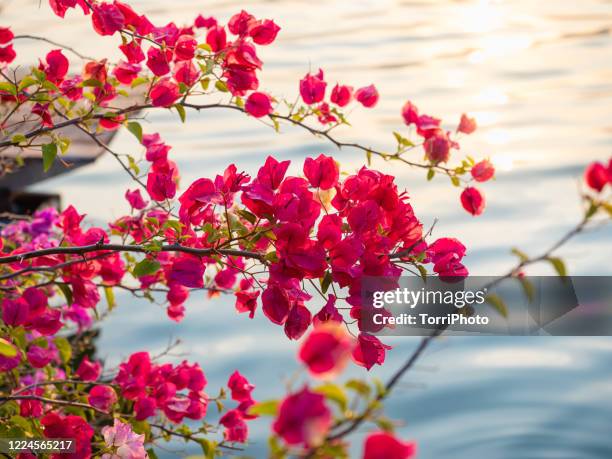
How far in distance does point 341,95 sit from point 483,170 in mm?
326

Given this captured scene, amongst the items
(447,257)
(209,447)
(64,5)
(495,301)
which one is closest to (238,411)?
(209,447)

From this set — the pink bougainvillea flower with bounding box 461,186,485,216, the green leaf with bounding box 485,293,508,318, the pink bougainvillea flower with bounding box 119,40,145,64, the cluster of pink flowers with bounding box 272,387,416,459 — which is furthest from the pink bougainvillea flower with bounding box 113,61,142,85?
the cluster of pink flowers with bounding box 272,387,416,459

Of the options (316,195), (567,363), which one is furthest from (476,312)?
(567,363)

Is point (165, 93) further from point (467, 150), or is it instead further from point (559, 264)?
point (467, 150)

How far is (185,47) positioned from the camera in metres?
1.70

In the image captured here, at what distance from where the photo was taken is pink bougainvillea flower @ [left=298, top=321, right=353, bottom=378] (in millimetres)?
659

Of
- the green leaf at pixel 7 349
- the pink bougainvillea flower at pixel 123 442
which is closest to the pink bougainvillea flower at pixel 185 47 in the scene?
the pink bougainvillea flower at pixel 123 442

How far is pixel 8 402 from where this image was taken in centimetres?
166

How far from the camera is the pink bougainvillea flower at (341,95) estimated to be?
6.44 feet

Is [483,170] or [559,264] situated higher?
[483,170]

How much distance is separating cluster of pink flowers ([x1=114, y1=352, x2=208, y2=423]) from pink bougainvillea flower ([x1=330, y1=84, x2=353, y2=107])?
550 mm

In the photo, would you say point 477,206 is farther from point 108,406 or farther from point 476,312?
point 108,406

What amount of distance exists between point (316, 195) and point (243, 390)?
0.53 metres

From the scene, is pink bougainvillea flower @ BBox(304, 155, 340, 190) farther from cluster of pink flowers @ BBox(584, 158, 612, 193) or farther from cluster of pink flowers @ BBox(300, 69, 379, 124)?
cluster of pink flowers @ BBox(584, 158, 612, 193)
